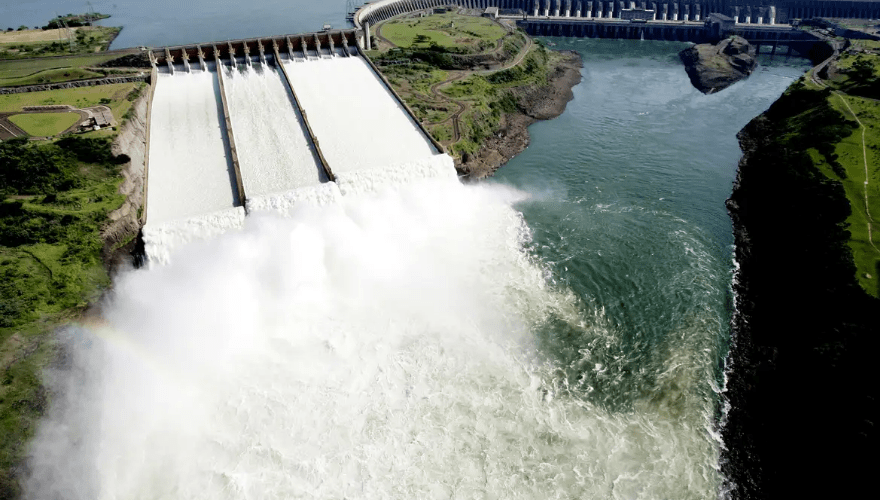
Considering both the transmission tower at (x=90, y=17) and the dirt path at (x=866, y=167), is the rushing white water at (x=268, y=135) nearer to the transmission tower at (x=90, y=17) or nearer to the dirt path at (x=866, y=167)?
the dirt path at (x=866, y=167)

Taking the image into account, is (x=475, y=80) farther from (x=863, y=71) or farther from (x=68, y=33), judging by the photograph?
(x=68, y=33)

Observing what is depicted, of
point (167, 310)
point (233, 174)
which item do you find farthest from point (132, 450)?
point (233, 174)

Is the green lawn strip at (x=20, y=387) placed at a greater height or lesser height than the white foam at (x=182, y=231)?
lesser

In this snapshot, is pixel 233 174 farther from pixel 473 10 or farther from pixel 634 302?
pixel 473 10

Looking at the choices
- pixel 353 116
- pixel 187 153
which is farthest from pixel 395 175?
pixel 187 153

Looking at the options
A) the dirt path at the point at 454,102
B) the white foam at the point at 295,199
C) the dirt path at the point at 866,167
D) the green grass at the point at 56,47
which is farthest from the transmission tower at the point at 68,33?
the dirt path at the point at 866,167
